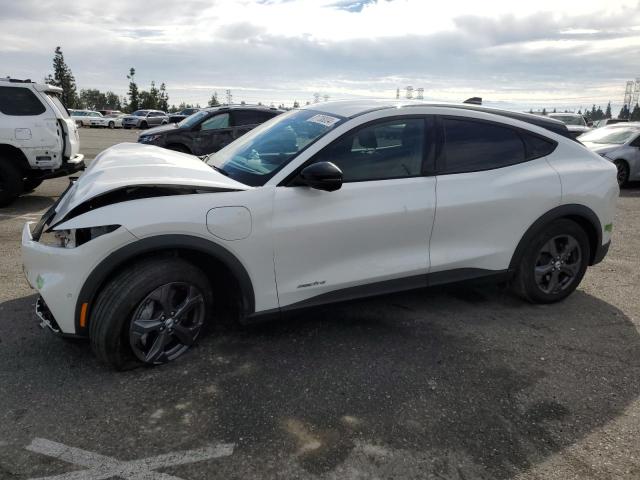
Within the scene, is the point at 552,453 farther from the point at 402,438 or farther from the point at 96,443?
the point at 96,443

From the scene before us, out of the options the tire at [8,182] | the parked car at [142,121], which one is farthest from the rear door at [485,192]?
the parked car at [142,121]

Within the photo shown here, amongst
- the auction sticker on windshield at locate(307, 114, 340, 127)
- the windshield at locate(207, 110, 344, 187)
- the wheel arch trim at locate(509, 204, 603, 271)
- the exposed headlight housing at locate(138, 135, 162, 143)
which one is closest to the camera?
the windshield at locate(207, 110, 344, 187)

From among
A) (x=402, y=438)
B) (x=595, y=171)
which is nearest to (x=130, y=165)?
(x=402, y=438)

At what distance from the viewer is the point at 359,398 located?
9.55ft

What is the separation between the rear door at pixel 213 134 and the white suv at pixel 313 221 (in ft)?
23.3

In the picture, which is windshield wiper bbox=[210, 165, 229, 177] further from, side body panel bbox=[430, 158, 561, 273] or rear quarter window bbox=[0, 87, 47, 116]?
rear quarter window bbox=[0, 87, 47, 116]

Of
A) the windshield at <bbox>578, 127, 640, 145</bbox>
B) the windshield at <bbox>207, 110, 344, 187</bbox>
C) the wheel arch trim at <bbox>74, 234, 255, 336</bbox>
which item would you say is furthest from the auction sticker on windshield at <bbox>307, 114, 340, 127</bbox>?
the windshield at <bbox>578, 127, 640, 145</bbox>

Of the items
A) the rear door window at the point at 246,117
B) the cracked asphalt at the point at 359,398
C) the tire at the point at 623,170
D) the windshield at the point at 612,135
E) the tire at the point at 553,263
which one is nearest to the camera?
the cracked asphalt at the point at 359,398

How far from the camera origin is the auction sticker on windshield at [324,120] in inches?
137

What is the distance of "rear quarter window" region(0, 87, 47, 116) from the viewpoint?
7.71 metres

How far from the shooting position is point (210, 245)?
3.00 m

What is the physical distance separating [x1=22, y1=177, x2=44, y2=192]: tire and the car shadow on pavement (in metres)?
5.38

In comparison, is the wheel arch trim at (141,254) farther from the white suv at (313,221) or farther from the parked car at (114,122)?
the parked car at (114,122)

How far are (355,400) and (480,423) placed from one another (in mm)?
686
